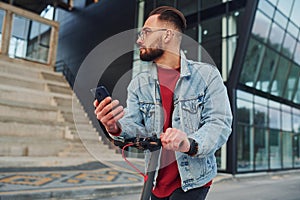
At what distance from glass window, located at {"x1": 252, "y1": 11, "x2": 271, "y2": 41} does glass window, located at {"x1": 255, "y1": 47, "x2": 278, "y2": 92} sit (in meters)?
0.87

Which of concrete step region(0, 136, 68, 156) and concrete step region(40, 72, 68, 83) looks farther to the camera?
concrete step region(40, 72, 68, 83)

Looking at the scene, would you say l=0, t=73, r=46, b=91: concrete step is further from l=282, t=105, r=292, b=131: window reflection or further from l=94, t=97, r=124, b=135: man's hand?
l=94, t=97, r=124, b=135: man's hand

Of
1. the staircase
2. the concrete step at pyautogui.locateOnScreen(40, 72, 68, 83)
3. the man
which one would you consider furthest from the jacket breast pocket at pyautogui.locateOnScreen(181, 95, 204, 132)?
the concrete step at pyautogui.locateOnScreen(40, 72, 68, 83)

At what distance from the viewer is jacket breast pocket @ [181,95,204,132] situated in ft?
4.68

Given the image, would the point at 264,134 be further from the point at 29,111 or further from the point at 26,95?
the point at 26,95

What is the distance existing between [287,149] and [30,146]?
13.2 m

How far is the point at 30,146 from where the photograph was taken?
1123cm

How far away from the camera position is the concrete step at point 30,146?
35.4 feet

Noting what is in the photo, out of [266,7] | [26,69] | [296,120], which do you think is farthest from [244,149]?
[26,69]

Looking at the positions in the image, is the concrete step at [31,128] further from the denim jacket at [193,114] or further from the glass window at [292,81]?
the glass window at [292,81]

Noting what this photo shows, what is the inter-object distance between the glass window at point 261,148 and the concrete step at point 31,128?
29.8 ft

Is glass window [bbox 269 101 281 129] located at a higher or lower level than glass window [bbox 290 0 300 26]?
lower

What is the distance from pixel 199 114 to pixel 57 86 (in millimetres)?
16545

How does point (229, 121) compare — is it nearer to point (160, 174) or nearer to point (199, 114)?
point (199, 114)
